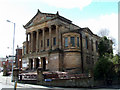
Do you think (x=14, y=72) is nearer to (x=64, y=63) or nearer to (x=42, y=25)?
(x=64, y=63)

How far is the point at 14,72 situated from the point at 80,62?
58.0 ft

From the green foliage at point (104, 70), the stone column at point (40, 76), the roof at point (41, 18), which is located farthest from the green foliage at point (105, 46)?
the stone column at point (40, 76)

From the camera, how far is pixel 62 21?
38562mm

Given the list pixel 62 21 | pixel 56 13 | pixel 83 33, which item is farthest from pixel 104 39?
pixel 56 13

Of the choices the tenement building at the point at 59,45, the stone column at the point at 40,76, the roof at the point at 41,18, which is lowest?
the stone column at the point at 40,76

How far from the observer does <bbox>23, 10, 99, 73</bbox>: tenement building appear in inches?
1385

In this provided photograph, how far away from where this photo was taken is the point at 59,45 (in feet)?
120

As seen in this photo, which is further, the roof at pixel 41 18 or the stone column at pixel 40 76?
→ the roof at pixel 41 18

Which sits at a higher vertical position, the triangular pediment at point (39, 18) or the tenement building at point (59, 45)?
the triangular pediment at point (39, 18)

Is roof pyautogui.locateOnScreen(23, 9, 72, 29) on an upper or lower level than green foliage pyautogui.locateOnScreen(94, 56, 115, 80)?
upper

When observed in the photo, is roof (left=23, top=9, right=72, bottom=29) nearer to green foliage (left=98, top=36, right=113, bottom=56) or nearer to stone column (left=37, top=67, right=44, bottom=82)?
green foliage (left=98, top=36, right=113, bottom=56)

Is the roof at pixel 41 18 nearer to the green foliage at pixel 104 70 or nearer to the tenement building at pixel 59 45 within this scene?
the tenement building at pixel 59 45

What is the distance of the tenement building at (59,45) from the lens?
35.2 metres

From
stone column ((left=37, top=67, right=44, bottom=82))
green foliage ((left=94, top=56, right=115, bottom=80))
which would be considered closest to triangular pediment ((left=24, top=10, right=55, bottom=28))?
green foliage ((left=94, top=56, right=115, bottom=80))
